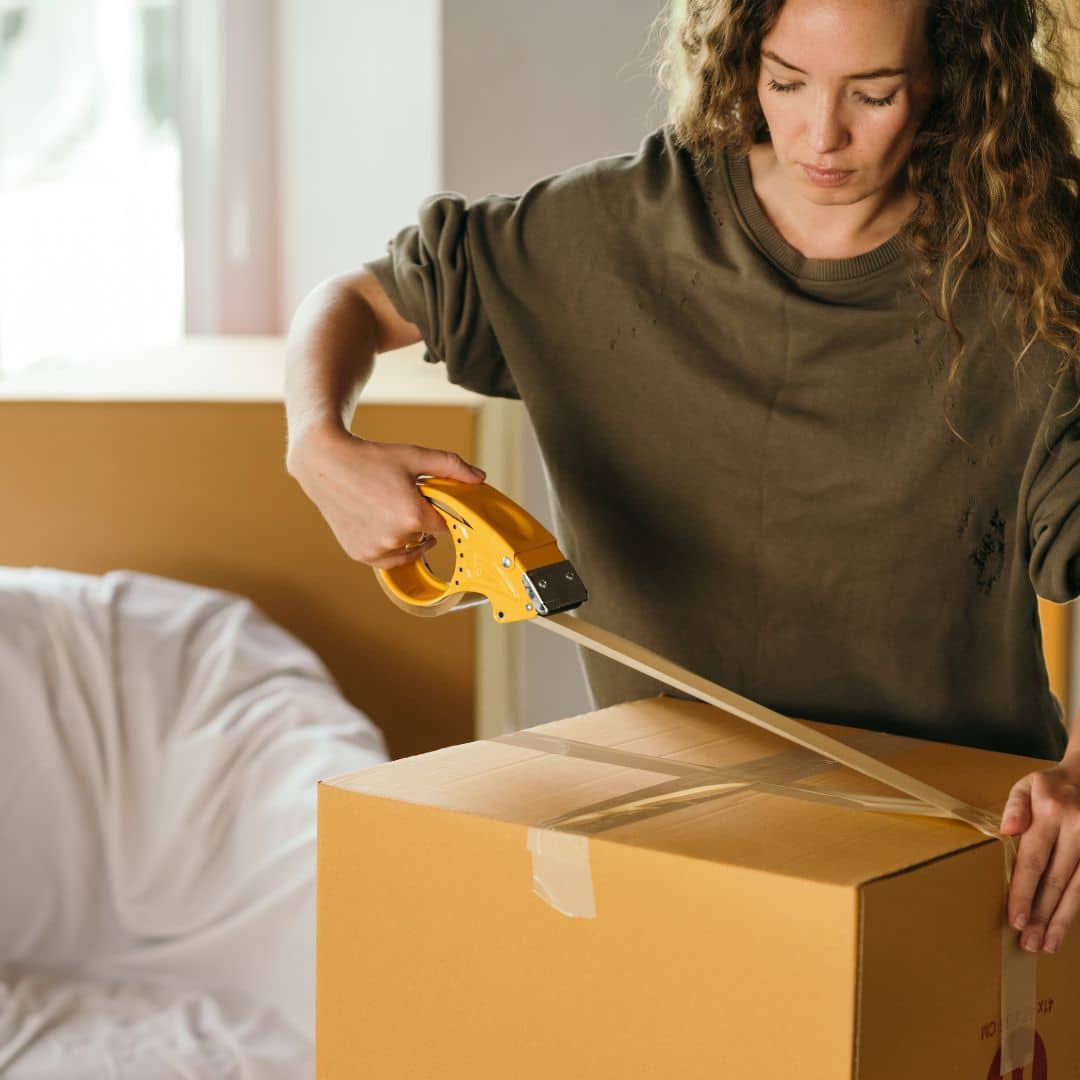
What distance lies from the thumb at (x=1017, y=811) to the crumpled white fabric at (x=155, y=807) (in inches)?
38.3

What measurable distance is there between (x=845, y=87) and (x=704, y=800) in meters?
0.44

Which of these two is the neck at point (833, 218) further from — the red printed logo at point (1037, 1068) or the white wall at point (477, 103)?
the white wall at point (477, 103)

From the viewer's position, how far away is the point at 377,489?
872 millimetres

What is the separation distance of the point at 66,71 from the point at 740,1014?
235 cm

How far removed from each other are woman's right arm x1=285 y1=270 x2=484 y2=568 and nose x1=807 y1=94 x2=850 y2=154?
30 cm

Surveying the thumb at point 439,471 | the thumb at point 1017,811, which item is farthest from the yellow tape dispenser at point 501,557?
the thumb at point 1017,811

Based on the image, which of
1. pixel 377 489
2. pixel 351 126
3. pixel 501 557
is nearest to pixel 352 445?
pixel 377 489

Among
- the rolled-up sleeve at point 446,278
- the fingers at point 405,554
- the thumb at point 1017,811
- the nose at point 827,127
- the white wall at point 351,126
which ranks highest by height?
the white wall at point 351,126

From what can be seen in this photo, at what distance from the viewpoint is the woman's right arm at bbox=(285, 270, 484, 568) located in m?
0.87

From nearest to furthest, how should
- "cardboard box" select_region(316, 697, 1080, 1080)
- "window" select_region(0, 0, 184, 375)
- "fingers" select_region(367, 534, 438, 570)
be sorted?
"cardboard box" select_region(316, 697, 1080, 1080)
"fingers" select_region(367, 534, 438, 570)
"window" select_region(0, 0, 184, 375)

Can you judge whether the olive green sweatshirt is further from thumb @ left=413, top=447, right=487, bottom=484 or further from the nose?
thumb @ left=413, top=447, right=487, bottom=484

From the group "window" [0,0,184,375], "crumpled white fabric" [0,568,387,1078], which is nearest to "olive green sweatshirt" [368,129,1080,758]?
"crumpled white fabric" [0,568,387,1078]

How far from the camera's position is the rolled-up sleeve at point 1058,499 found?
930 millimetres

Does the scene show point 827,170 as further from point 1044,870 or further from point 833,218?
point 1044,870
